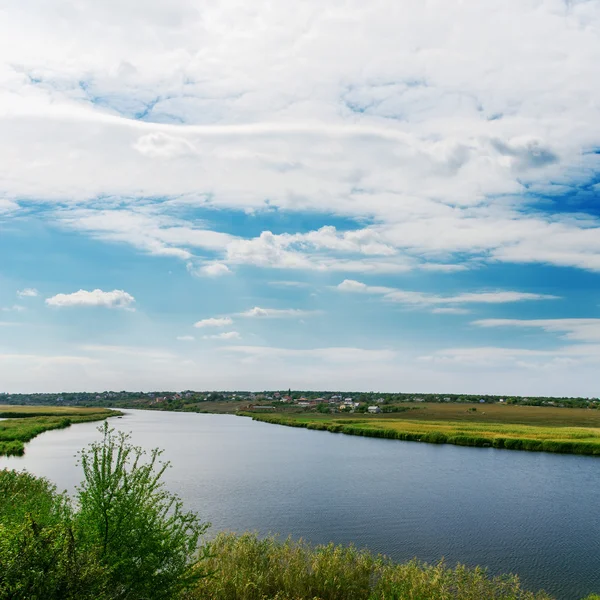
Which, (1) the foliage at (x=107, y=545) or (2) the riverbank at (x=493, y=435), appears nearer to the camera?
(1) the foliage at (x=107, y=545)

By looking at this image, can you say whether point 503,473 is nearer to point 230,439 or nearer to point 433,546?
point 433,546

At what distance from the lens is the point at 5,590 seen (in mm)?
8898

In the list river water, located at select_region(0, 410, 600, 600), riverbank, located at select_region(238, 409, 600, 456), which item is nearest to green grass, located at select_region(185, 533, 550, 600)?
river water, located at select_region(0, 410, 600, 600)

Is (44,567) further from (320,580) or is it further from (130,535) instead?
(320,580)

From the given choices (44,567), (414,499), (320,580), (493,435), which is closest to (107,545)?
(44,567)

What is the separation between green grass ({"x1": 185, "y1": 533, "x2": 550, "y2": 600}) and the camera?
16.0m

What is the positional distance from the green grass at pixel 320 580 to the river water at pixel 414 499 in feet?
18.6

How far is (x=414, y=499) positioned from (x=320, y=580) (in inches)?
905

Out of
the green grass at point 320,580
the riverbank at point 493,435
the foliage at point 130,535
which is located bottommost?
the riverbank at point 493,435

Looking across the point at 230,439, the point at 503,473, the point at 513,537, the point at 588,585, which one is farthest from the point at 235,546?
the point at 230,439

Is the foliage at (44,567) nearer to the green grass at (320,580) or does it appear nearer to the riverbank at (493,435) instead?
the green grass at (320,580)

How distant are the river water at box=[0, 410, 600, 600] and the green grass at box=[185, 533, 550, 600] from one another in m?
5.68

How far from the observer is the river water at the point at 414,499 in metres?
26.1

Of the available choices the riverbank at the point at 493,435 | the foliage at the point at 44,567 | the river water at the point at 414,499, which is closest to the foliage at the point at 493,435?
the riverbank at the point at 493,435
